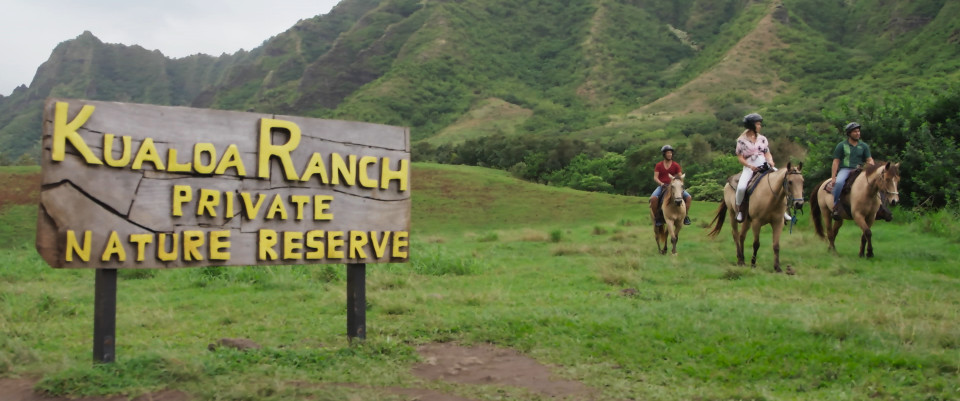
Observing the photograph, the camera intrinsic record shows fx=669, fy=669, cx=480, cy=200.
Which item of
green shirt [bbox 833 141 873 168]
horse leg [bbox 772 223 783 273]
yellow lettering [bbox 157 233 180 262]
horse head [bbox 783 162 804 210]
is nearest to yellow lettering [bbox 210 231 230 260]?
yellow lettering [bbox 157 233 180 262]

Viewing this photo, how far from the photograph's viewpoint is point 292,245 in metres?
6.27

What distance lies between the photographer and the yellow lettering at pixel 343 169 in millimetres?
6504

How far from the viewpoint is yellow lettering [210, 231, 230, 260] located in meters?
5.88

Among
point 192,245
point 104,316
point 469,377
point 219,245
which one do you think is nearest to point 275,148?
point 219,245

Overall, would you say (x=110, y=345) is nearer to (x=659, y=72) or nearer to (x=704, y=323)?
(x=704, y=323)

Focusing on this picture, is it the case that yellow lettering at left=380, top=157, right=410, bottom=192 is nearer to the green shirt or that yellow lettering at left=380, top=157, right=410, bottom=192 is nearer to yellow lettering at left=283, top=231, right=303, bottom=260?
yellow lettering at left=283, top=231, right=303, bottom=260

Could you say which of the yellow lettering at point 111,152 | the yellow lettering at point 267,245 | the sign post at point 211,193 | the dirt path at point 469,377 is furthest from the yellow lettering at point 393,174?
the yellow lettering at point 111,152

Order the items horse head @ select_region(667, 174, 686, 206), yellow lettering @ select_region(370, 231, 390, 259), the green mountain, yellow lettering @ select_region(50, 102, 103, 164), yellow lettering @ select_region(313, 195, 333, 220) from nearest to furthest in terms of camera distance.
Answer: yellow lettering @ select_region(50, 102, 103, 164)
yellow lettering @ select_region(313, 195, 333, 220)
yellow lettering @ select_region(370, 231, 390, 259)
horse head @ select_region(667, 174, 686, 206)
the green mountain

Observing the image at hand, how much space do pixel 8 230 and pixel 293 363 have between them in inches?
1218

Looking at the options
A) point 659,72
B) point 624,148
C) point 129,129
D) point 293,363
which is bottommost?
point 293,363

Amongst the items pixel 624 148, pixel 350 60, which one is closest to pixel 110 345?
pixel 624 148

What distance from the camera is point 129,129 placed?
5594 millimetres

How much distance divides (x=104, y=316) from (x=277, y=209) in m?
1.66

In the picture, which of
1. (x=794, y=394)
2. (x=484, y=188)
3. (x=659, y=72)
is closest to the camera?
(x=794, y=394)
